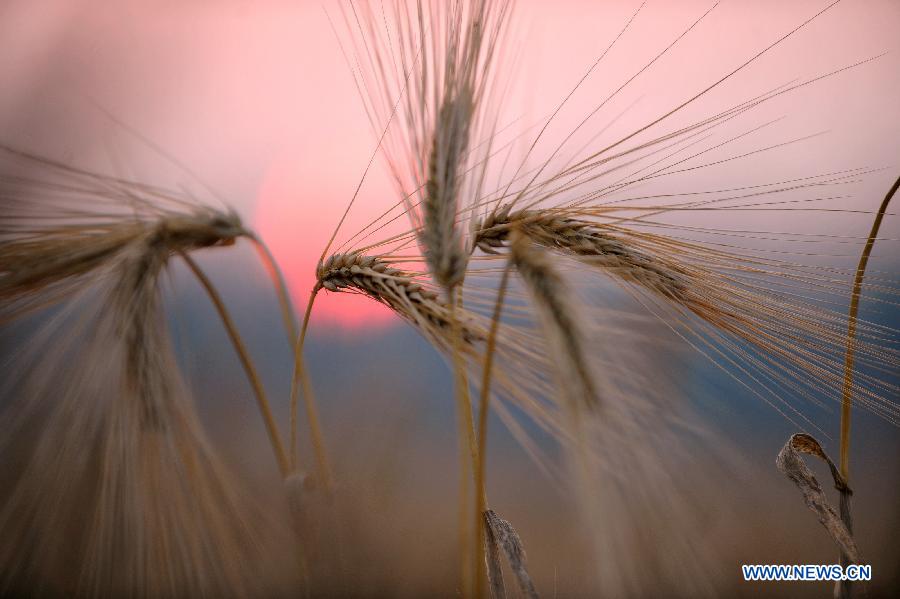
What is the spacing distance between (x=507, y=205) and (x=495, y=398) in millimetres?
250

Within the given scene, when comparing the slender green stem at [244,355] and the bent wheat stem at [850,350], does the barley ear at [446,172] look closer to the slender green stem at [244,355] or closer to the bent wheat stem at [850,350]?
the slender green stem at [244,355]

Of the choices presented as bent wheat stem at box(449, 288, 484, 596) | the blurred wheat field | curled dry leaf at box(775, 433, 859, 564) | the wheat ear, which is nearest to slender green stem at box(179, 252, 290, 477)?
the blurred wheat field

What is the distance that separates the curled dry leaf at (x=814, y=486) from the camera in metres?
0.79

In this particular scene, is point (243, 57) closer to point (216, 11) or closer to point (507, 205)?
point (216, 11)

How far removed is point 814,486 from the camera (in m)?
0.82

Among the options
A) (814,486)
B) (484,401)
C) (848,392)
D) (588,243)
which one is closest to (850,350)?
(848,392)

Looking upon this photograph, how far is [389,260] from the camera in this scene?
2.64 ft

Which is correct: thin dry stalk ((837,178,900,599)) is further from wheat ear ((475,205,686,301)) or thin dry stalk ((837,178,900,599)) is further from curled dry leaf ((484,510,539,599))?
curled dry leaf ((484,510,539,599))

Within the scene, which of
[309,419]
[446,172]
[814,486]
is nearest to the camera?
[446,172]

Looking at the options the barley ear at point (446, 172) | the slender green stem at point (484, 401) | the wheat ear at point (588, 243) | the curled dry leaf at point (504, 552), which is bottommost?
the curled dry leaf at point (504, 552)

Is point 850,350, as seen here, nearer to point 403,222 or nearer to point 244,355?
point 403,222

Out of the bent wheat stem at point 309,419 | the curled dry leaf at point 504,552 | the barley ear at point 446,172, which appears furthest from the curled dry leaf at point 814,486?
the bent wheat stem at point 309,419

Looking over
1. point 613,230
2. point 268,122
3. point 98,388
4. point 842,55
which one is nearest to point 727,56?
point 842,55

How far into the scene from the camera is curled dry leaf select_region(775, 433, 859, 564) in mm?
792
